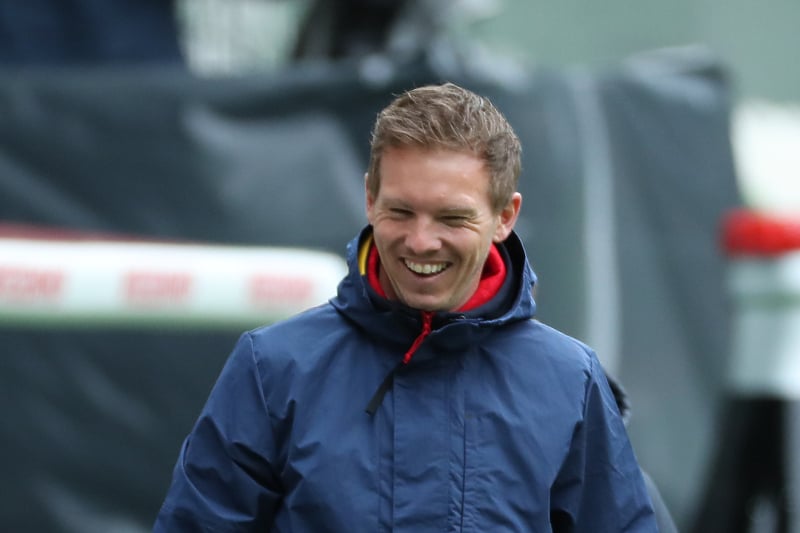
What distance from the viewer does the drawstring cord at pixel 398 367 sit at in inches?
90.6

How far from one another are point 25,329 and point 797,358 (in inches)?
95.0

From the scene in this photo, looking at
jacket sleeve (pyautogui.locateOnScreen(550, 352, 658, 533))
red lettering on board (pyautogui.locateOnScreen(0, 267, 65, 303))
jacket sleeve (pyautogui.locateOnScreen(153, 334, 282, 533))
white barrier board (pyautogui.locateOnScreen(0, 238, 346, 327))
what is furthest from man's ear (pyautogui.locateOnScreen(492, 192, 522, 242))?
red lettering on board (pyautogui.locateOnScreen(0, 267, 65, 303))

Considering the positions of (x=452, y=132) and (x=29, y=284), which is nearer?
(x=452, y=132)

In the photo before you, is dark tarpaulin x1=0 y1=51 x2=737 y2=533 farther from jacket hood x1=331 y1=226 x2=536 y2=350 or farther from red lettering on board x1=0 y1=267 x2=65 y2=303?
jacket hood x1=331 y1=226 x2=536 y2=350

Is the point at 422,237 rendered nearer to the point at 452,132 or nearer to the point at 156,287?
the point at 452,132

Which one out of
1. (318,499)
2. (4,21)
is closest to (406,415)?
(318,499)

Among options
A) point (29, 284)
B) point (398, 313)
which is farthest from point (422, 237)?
point (29, 284)

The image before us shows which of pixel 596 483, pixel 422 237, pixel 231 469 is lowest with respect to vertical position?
pixel 596 483

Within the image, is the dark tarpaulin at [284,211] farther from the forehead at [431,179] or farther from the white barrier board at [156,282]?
the forehead at [431,179]

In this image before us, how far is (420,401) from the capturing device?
2.30 metres

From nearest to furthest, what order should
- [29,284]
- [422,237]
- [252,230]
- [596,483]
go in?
[422,237], [596,483], [29,284], [252,230]

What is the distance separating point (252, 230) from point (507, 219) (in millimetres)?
2727

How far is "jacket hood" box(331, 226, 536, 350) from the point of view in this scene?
2318 millimetres

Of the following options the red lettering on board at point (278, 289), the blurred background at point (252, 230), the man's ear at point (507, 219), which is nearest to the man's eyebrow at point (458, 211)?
the man's ear at point (507, 219)
